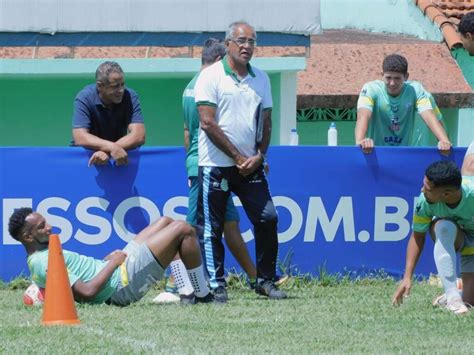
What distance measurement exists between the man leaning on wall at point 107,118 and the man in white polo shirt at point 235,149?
3.27 ft

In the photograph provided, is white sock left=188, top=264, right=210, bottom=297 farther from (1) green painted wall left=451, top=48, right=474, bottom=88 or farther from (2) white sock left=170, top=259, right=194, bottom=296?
(1) green painted wall left=451, top=48, right=474, bottom=88

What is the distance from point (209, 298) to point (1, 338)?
7.07ft

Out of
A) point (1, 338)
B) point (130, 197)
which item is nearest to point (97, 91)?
point (130, 197)

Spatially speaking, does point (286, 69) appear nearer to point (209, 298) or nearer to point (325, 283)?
point (325, 283)

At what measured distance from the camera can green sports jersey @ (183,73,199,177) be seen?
9.86 meters

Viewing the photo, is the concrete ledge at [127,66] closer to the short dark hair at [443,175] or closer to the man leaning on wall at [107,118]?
the man leaning on wall at [107,118]

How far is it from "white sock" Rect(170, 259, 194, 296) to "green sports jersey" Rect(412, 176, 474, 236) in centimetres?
166

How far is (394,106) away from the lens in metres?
10.7

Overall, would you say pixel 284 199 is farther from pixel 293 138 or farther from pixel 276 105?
pixel 276 105

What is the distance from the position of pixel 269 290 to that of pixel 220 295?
45cm

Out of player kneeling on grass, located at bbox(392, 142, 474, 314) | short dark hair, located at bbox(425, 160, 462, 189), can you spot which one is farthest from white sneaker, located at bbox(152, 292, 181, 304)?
short dark hair, located at bbox(425, 160, 462, 189)

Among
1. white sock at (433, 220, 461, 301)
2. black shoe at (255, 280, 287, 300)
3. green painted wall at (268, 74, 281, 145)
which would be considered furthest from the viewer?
green painted wall at (268, 74, 281, 145)

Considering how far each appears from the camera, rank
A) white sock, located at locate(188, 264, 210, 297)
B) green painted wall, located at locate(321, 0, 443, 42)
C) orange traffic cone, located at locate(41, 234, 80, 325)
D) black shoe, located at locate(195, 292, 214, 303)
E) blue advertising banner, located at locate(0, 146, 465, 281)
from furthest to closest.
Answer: green painted wall, located at locate(321, 0, 443, 42)
blue advertising banner, located at locate(0, 146, 465, 281)
black shoe, located at locate(195, 292, 214, 303)
white sock, located at locate(188, 264, 210, 297)
orange traffic cone, located at locate(41, 234, 80, 325)

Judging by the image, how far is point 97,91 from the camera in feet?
33.4
